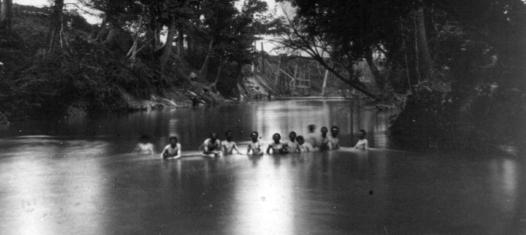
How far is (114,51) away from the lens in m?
47.0

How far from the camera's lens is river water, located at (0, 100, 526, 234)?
8.26 m

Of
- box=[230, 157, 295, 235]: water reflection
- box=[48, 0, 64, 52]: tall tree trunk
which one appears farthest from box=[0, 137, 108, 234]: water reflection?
box=[48, 0, 64, 52]: tall tree trunk

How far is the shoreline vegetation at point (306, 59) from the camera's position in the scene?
17.4 meters

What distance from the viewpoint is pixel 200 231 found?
7926mm

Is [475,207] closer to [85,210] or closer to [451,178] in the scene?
[451,178]

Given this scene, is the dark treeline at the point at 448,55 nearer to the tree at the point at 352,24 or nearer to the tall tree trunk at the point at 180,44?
the tree at the point at 352,24

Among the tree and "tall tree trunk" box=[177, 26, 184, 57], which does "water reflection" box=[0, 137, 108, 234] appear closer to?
the tree

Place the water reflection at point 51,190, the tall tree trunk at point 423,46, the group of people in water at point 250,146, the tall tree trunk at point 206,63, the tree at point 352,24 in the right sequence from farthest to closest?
1. the tall tree trunk at point 206,63
2. the tall tree trunk at point 423,46
3. the tree at point 352,24
4. the group of people in water at point 250,146
5. the water reflection at point 51,190

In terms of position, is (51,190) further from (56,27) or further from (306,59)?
(56,27)

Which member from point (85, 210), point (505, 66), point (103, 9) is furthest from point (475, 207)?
point (103, 9)

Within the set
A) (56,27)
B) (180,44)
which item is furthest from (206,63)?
(56,27)

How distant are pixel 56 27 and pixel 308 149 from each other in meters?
26.6

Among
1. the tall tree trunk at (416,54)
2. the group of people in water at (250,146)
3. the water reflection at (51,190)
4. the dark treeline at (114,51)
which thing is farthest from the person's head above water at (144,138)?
the dark treeline at (114,51)

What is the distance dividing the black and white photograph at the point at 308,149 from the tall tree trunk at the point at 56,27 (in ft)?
0.34
